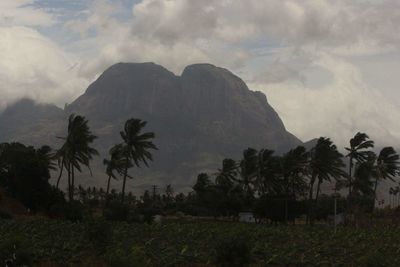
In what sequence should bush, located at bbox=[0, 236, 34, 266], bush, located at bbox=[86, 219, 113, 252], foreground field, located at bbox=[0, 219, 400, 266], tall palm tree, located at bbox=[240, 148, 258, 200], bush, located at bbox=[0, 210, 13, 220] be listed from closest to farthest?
bush, located at bbox=[0, 236, 34, 266], foreground field, located at bbox=[0, 219, 400, 266], bush, located at bbox=[86, 219, 113, 252], bush, located at bbox=[0, 210, 13, 220], tall palm tree, located at bbox=[240, 148, 258, 200]

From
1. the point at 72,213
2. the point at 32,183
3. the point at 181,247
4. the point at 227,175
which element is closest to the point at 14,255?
the point at 181,247

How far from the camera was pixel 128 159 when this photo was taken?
83562 mm

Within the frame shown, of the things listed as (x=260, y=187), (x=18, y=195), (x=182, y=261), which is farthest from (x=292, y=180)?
(x=182, y=261)

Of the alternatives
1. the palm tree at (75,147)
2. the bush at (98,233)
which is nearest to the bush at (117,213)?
the palm tree at (75,147)

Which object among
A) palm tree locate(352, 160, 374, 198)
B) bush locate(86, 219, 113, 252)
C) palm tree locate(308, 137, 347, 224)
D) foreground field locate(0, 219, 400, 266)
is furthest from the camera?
palm tree locate(352, 160, 374, 198)

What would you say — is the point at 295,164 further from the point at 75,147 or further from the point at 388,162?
the point at 75,147

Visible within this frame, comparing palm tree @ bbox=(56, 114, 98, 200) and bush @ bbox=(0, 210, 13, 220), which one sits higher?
palm tree @ bbox=(56, 114, 98, 200)

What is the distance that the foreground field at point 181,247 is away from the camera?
27594 millimetres

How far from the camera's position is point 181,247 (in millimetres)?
42094

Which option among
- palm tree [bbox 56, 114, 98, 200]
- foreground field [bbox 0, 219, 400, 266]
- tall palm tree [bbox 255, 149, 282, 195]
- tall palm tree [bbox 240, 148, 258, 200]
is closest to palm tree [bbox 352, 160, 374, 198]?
tall palm tree [bbox 255, 149, 282, 195]

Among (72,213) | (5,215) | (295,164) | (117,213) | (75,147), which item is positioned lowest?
(5,215)

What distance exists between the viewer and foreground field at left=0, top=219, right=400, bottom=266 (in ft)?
90.5

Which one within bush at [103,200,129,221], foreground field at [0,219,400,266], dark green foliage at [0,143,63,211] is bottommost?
foreground field at [0,219,400,266]

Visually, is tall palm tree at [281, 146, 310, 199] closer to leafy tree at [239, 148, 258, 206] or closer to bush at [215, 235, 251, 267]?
leafy tree at [239, 148, 258, 206]
